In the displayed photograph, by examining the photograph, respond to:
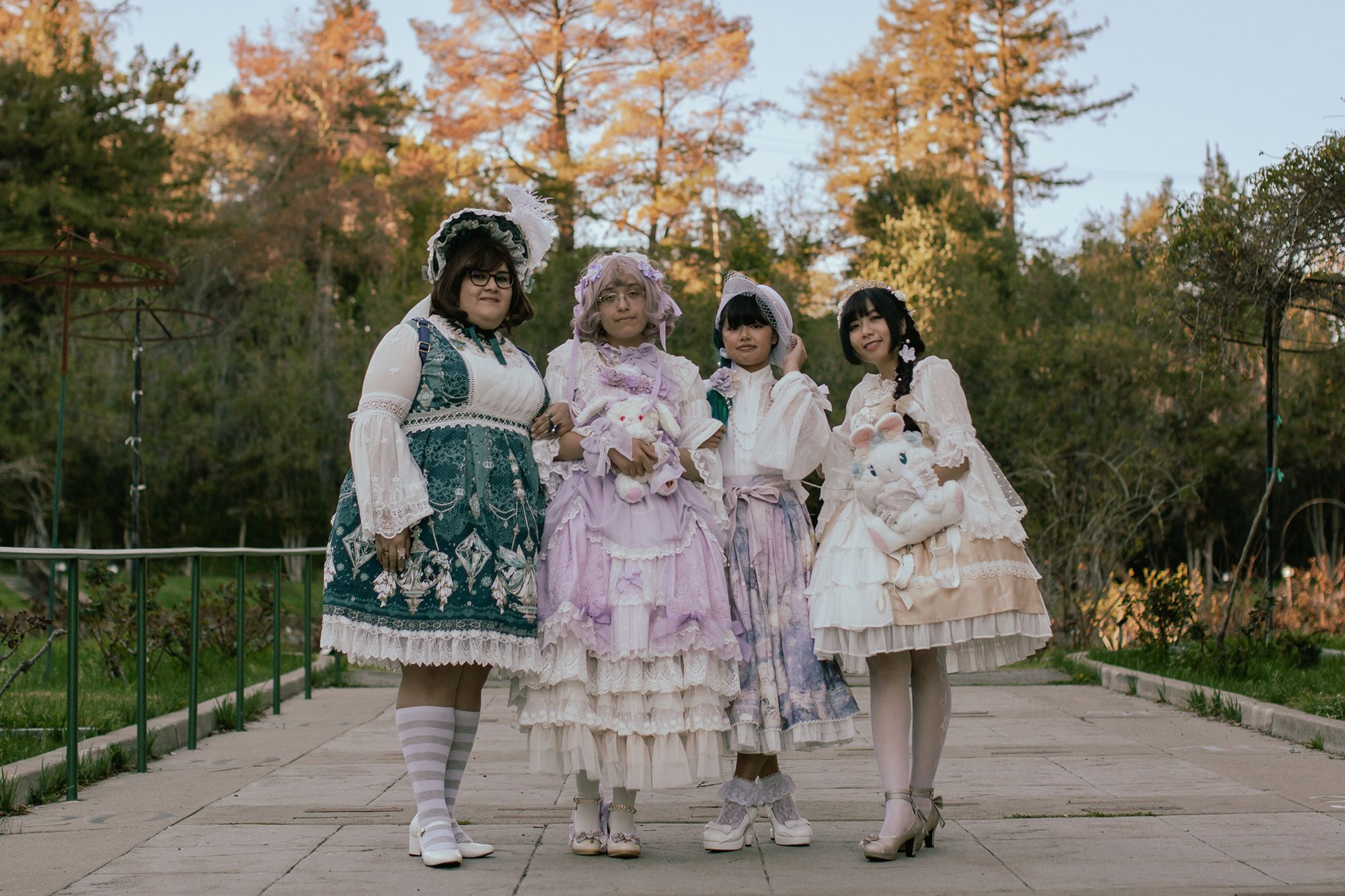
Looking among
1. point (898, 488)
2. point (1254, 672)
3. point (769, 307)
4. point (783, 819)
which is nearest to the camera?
point (898, 488)

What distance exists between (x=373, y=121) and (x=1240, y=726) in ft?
93.6

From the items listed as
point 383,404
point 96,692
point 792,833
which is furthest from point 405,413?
point 96,692

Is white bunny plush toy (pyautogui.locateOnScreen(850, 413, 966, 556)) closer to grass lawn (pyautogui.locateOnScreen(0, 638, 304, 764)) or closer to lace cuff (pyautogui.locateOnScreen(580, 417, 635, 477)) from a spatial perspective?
lace cuff (pyautogui.locateOnScreen(580, 417, 635, 477))

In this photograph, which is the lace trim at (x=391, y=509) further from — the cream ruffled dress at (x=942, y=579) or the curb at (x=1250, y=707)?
the curb at (x=1250, y=707)

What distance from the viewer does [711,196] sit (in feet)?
75.5

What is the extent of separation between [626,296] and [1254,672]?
5.59 m

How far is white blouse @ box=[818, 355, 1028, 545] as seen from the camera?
404 centimetres

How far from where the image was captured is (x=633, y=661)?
3.85m

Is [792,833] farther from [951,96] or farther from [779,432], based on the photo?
[951,96]

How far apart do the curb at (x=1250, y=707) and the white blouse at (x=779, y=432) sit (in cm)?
311

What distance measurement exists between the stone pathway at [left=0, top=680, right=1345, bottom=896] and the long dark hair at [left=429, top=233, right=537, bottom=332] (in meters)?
1.65

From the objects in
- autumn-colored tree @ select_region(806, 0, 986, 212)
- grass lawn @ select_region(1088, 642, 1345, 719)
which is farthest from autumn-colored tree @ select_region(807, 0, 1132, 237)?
grass lawn @ select_region(1088, 642, 1345, 719)

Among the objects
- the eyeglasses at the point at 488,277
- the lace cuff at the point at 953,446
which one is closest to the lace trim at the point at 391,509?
the eyeglasses at the point at 488,277

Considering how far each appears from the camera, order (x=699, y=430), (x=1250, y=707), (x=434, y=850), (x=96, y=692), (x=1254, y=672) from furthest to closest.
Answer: (x=1254, y=672), (x=96, y=692), (x=1250, y=707), (x=699, y=430), (x=434, y=850)
